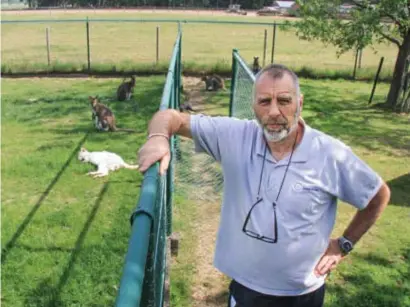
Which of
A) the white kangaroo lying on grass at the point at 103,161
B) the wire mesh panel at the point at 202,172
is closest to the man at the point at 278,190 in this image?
the wire mesh panel at the point at 202,172

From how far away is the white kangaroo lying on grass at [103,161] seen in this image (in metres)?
8.05

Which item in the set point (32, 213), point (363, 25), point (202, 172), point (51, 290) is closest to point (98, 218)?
point (32, 213)

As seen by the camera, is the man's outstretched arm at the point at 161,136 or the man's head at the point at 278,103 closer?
→ the man's outstretched arm at the point at 161,136

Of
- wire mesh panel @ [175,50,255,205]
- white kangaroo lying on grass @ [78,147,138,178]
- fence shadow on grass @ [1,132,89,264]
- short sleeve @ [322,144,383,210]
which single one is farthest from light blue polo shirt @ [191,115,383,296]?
white kangaroo lying on grass @ [78,147,138,178]

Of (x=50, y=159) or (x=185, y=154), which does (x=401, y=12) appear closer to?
(x=185, y=154)

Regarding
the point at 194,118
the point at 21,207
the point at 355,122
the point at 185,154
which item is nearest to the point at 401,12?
the point at 355,122

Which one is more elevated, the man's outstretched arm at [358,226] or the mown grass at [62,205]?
the man's outstretched arm at [358,226]

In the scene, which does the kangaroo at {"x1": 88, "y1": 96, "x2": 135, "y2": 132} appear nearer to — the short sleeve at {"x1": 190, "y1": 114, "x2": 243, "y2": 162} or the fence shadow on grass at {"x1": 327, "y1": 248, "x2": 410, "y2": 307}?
the fence shadow on grass at {"x1": 327, "y1": 248, "x2": 410, "y2": 307}

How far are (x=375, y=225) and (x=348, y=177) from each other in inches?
175

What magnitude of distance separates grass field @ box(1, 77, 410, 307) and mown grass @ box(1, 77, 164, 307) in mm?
13

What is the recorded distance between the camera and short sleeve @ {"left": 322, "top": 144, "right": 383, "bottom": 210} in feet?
7.77

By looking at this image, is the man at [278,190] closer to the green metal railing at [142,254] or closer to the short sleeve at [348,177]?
the short sleeve at [348,177]

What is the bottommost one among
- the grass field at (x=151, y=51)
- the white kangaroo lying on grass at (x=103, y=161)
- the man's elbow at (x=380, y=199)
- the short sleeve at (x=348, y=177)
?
the grass field at (x=151, y=51)

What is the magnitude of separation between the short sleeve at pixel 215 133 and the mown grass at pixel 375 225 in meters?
2.55
